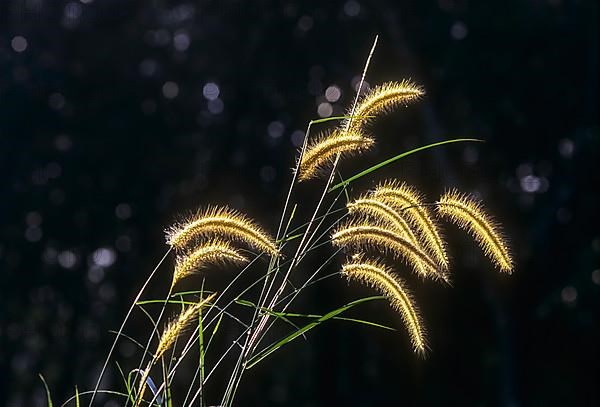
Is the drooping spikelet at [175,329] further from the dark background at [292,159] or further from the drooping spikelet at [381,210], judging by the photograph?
the dark background at [292,159]

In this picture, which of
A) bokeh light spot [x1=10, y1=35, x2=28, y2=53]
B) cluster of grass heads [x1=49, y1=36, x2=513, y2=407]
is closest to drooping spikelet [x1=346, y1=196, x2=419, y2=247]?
cluster of grass heads [x1=49, y1=36, x2=513, y2=407]

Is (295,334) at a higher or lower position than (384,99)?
lower

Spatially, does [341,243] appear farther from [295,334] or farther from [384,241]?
[295,334]

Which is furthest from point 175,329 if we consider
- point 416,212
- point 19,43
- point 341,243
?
point 19,43

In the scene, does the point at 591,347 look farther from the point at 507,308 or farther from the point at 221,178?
the point at 221,178

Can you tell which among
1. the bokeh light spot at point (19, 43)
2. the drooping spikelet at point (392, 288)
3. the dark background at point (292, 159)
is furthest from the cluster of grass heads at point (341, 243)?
the bokeh light spot at point (19, 43)

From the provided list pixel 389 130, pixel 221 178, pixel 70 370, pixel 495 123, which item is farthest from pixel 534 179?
pixel 70 370
